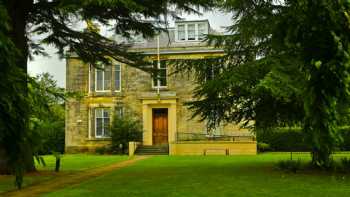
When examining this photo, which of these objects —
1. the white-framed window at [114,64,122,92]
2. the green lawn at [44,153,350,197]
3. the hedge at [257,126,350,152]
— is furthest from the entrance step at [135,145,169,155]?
the green lawn at [44,153,350,197]

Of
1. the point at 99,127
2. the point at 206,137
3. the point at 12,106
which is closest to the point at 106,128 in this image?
the point at 99,127

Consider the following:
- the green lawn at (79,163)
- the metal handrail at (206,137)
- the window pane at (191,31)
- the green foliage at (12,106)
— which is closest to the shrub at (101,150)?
the metal handrail at (206,137)

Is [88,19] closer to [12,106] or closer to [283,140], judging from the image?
[12,106]

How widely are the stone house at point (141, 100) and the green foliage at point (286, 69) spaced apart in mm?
16447

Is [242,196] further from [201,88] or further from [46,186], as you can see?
[201,88]

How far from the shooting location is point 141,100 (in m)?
37.2

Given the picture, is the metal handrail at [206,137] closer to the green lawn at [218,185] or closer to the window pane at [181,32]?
the window pane at [181,32]

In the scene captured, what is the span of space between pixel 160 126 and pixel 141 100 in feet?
7.87

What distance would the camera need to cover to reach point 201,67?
1961cm

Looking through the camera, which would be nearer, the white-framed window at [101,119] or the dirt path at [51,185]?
the dirt path at [51,185]

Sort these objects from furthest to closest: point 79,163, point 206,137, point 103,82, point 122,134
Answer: point 103,82 < point 206,137 < point 122,134 < point 79,163

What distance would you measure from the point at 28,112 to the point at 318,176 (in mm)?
10350

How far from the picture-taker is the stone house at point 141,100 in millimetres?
36531

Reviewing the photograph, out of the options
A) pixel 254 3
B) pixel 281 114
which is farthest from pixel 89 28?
pixel 281 114
